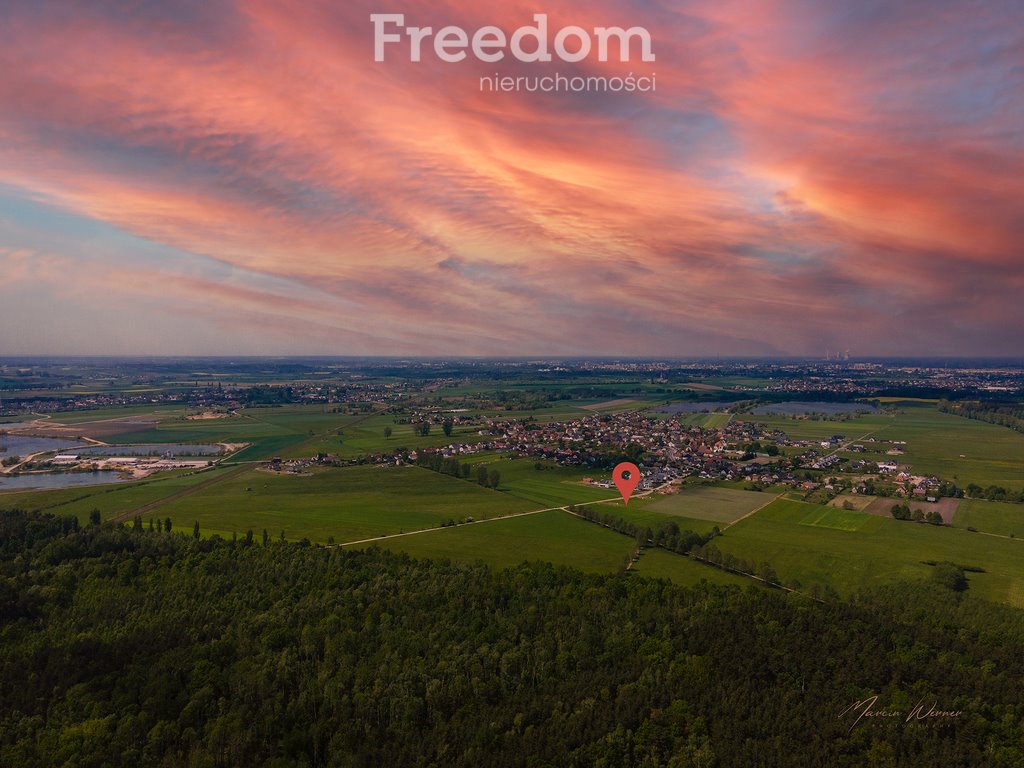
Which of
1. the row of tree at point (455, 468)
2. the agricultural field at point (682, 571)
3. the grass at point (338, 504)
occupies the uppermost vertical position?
the row of tree at point (455, 468)

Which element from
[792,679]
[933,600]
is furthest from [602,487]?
[792,679]

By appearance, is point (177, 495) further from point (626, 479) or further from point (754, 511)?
point (754, 511)

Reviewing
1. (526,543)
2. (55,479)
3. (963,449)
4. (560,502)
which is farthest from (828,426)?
(55,479)

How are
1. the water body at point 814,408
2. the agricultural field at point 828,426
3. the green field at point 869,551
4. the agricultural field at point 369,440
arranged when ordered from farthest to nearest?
the water body at point 814,408
the agricultural field at point 828,426
the agricultural field at point 369,440
the green field at point 869,551

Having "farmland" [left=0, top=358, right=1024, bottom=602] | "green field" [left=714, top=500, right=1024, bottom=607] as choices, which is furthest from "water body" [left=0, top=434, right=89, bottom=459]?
"green field" [left=714, top=500, right=1024, bottom=607]

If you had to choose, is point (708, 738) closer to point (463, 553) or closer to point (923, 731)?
point (923, 731)

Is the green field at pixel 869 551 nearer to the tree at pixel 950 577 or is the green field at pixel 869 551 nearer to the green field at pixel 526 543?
the tree at pixel 950 577

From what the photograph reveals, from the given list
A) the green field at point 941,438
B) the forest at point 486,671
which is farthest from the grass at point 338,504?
the green field at point 941,438
